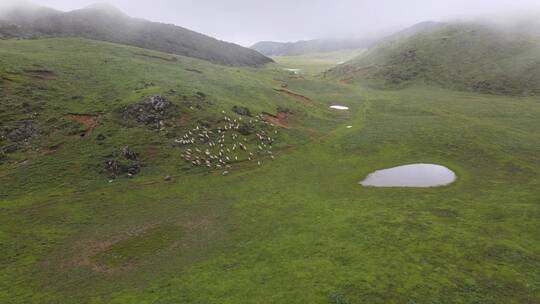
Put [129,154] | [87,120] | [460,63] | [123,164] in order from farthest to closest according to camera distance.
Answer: [460,63] < [87,120] < [129,154] < [123,164]

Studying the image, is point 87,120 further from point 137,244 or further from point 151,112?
point 137,244

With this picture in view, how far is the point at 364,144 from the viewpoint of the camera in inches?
2837

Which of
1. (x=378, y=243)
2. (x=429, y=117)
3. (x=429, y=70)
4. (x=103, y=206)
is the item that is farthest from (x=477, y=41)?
(x=103, y=206)

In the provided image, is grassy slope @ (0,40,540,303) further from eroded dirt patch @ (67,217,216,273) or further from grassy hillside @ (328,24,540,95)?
grassy hillside @ (328,24,540,95)

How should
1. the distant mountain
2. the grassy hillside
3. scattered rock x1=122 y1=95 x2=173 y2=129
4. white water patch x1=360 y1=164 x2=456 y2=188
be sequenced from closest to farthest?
white water patch x1=360 y1=164 x2=456 y2=188 → scattered rock x1=122 y1=95 x2=173 y2=129 → the grassy hillside → the distant mountain

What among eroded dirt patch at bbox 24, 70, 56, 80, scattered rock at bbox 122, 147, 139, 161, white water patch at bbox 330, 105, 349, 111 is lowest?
scattered rock at bbox 122, 147, 139, 161

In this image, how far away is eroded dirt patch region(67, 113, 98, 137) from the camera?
6436 cm

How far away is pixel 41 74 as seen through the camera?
81562 mm

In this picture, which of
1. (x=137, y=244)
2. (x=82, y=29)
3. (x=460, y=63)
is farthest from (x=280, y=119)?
(x=82, y=29)

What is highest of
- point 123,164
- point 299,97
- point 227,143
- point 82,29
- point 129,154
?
point 82,29

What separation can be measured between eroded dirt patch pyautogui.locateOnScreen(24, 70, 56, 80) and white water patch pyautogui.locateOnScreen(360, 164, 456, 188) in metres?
70.3

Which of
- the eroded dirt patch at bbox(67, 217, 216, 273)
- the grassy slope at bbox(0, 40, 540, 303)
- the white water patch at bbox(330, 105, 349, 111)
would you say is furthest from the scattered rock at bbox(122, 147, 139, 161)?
the white water patch at bbox(330, 105, 349, 111)

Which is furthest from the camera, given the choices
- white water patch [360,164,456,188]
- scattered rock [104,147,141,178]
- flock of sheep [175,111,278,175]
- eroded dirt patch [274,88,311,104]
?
eroded dirt patch [274,88,311,104]

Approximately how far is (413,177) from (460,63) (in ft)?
345
